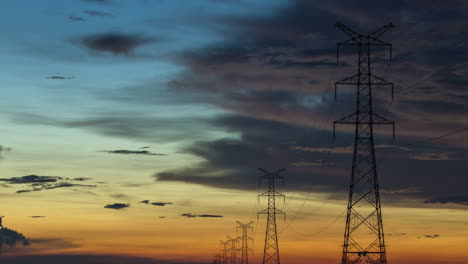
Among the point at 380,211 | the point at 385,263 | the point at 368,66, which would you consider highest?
the point at 368,66

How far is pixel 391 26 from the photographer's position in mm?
77438

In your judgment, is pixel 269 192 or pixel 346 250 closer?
pixel 346 250

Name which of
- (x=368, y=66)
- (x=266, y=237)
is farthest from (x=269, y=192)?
(x=368, y=66)

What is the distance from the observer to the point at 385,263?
75438 mm

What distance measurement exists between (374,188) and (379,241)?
561 centimetres

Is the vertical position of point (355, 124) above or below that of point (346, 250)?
above

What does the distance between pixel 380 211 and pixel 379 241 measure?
3.30 metres

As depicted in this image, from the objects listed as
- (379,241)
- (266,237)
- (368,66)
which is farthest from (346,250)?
(266,237)

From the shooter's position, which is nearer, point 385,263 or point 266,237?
point 385,263

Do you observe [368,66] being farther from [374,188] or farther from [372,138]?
[374,188]

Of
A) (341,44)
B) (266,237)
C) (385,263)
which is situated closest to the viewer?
(385,263)

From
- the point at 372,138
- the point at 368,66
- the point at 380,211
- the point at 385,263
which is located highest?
the point at 368,66

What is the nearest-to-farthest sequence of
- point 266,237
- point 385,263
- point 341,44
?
point 385,263 → point 341,44 → point 266,237

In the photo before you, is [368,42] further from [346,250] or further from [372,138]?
[346,250]
